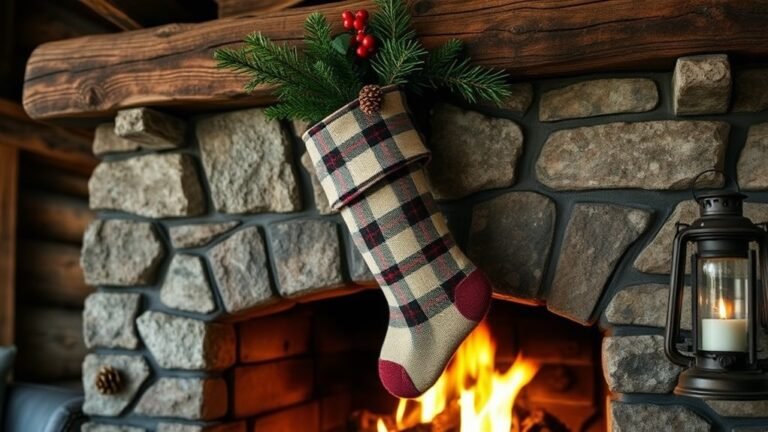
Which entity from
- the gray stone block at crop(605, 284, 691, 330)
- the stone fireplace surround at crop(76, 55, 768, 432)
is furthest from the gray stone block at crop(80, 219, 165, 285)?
the gray stone block at crop(605, 284, 691, 330)

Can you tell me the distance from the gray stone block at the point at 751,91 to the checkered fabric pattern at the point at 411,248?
63cm

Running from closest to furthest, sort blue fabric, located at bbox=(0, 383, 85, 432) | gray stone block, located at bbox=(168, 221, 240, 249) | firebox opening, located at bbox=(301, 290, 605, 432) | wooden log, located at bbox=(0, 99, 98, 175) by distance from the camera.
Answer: gray stone block, located at bbox=(168, 221, 240, 249)
firebox opening, located at bbox=(301, 290, 605, 432)
blue fabric, located at bbox=(0, 383, 85, 432)
wooden log, located at bbox=(0, 99, 98, 175)

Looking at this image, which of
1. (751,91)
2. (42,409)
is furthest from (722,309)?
(42,409)

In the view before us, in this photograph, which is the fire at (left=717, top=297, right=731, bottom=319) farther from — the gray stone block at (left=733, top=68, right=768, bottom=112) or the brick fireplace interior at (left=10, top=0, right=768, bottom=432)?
the gray stone block at (left=733, top=68, right=768, bottom=112)

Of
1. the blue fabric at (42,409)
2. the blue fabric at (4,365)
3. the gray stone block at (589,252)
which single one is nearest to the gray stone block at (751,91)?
the gray stone block at (589,252)

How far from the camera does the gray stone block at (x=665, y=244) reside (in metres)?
1.49

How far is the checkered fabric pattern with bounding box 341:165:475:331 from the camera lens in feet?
5.03

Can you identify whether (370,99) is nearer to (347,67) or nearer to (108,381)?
(347,67)

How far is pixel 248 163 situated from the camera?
1.83 m

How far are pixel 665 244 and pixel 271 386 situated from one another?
1.13m

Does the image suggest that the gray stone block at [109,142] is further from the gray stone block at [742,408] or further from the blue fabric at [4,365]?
the gray stone block at [742,408]

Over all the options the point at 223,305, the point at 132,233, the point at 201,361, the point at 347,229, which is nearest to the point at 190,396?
the point at 201,361

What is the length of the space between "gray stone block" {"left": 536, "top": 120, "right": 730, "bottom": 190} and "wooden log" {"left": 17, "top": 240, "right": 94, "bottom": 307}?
2251 millimetres

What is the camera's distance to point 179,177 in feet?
6.14
